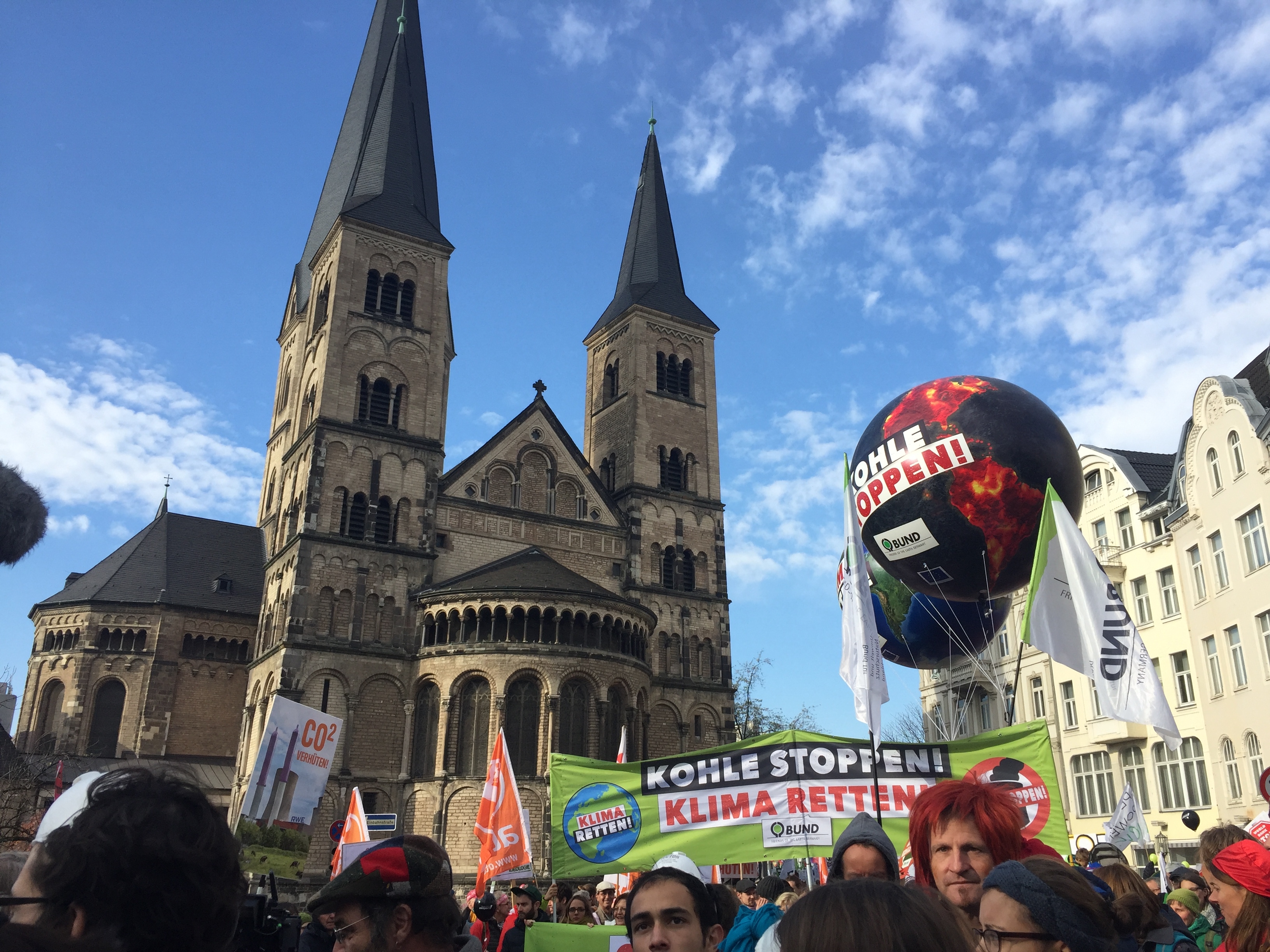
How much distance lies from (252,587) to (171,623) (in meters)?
3.94

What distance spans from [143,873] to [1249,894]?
391 centimetres

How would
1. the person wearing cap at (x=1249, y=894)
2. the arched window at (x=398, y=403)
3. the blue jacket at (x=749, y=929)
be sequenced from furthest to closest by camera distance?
1. the arched window at (x=398, y=403)
2. the blue jacket at (x=749, y=929)
3. the person wearing cap at (x=1249, y=894)

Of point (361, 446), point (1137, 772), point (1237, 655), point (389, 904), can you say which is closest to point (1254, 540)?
point (1237, 655)

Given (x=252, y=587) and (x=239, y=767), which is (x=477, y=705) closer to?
(x=239, y=767)

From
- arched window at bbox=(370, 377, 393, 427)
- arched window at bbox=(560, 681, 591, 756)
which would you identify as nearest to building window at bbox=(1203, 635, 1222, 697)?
arched window at bbox=(560, 681, 591, 756)

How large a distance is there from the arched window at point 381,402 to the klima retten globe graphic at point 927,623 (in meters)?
24.7

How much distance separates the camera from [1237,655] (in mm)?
25422

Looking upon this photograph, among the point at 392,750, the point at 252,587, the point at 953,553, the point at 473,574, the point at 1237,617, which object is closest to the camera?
the point at 953,553

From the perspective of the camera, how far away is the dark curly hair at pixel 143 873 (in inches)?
89.3

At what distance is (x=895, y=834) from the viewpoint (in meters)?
7.84

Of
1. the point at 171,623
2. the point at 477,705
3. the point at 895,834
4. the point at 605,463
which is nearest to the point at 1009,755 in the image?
the point at 895,834

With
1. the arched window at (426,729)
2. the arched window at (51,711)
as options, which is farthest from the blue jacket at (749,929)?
the arched window at (51,711)

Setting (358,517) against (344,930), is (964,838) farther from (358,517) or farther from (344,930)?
(358,517)

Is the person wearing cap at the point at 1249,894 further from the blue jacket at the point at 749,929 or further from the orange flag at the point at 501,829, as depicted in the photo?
the orange flag at the point at 501,829
